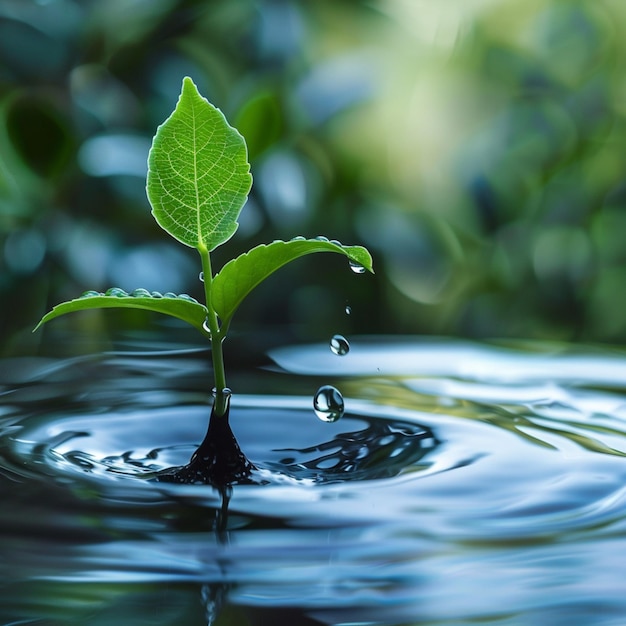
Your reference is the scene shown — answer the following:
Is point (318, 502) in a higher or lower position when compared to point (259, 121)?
lower

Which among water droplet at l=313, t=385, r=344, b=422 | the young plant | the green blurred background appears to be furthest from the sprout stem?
the green blurred background

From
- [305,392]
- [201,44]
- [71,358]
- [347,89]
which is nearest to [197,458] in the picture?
[305,392]

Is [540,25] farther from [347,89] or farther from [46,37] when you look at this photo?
[46,37]

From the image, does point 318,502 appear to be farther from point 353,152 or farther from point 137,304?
point 353,152

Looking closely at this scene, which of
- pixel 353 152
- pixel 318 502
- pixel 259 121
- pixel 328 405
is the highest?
pixel 353 152

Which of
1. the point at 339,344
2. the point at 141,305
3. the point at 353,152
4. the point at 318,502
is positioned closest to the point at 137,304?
the point at 141,305

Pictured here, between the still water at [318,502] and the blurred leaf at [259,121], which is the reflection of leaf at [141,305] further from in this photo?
the blurred leaf at [259,121]
